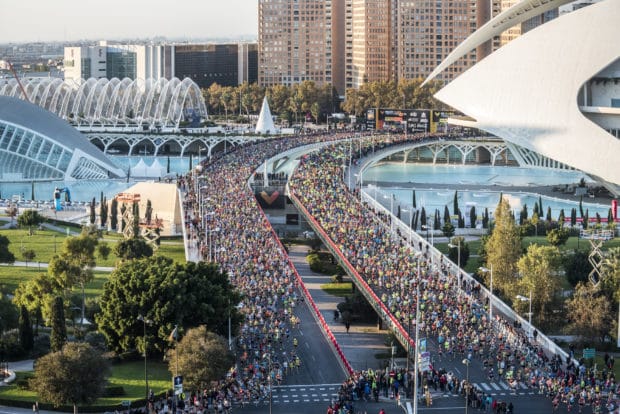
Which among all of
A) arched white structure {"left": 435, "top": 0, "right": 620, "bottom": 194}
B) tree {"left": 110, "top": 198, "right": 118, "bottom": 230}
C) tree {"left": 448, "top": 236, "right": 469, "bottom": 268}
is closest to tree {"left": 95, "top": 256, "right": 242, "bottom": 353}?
arched white structure {"left": 435, "top": 0, "right": 620, "bottom": 194}

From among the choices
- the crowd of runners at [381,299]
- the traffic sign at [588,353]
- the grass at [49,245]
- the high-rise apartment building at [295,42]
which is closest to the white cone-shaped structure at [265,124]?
the high-rise apartment building at [295,42]

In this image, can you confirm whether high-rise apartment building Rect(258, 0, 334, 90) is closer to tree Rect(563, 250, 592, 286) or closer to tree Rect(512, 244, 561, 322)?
tree Rect(563, 250, 592, 286)

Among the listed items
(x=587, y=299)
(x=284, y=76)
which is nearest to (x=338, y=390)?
(x=587, y=299)

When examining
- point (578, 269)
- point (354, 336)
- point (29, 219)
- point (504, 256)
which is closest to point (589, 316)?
point (504, 256)

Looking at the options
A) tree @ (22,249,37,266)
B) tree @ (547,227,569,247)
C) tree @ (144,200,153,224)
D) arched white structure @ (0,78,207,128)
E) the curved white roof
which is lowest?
tree @ (22,249,37,266)

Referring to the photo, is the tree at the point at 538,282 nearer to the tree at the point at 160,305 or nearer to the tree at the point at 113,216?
the tree at the point at 160,305

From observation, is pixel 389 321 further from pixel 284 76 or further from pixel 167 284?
pixel 284 76
